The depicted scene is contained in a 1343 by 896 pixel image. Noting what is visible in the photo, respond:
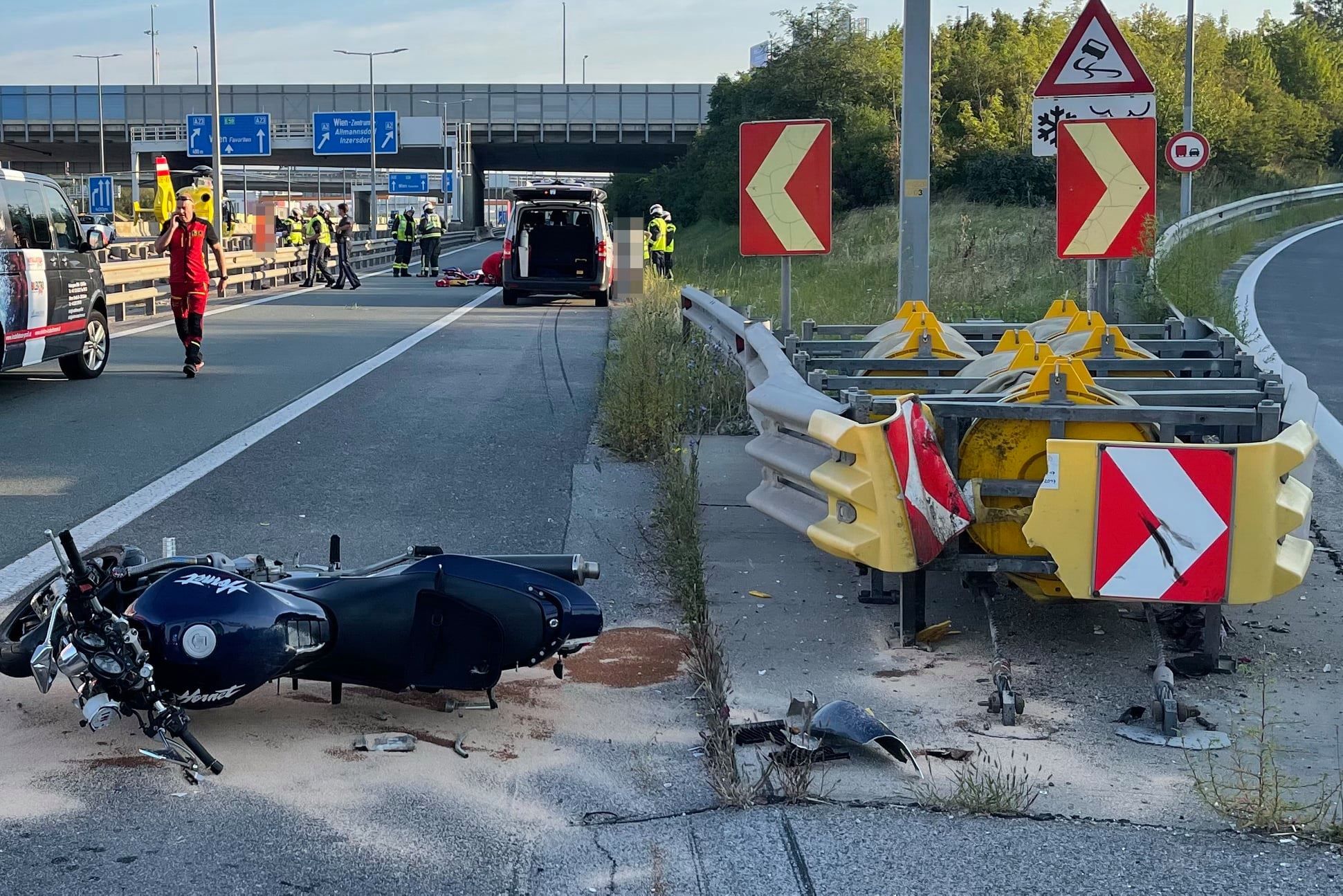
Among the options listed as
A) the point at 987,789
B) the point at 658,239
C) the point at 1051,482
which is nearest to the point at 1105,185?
the point at 1051,482

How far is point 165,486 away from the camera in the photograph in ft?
28.4

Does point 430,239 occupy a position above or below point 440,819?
above

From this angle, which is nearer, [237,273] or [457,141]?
[237,273]

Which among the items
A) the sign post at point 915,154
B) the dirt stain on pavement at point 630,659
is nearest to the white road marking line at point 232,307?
the sign post at point 915,154

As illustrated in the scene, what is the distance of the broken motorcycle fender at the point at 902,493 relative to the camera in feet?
17.6

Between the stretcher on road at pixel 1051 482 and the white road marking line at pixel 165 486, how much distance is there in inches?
122

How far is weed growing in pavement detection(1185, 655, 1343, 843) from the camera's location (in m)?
3.97

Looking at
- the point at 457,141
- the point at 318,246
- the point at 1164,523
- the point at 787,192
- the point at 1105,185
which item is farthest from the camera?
the point at 457,141

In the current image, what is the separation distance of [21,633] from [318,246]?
2671cm

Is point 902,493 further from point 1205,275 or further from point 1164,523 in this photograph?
point 1205,275

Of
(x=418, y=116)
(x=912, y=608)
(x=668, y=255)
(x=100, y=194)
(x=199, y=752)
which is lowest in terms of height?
(x=199, y=752)

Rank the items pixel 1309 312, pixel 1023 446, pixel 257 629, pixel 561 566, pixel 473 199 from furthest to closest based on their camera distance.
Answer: pixel 473 199 < pixel 1309 312 < pixel 1023 446 < pixel 561 566 < pixel 257 629

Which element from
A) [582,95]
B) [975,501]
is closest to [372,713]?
[975,501]

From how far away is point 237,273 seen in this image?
28.5 meters
